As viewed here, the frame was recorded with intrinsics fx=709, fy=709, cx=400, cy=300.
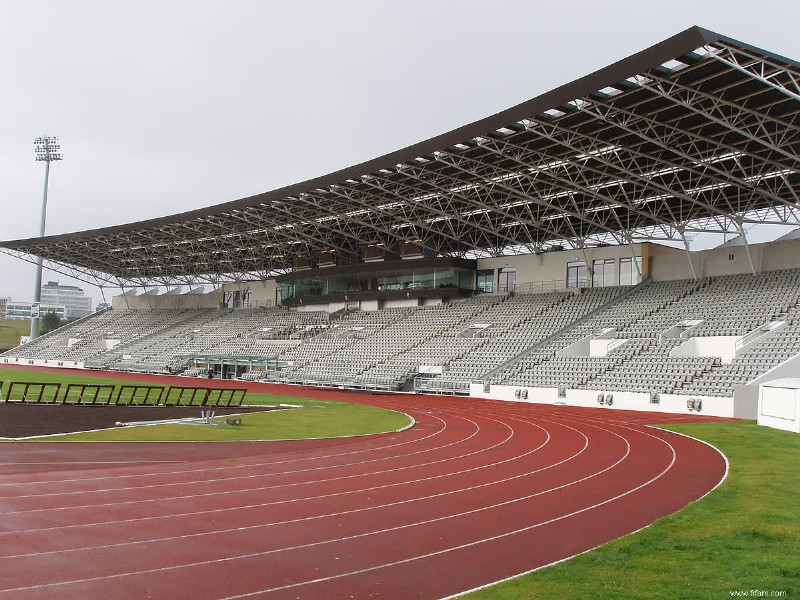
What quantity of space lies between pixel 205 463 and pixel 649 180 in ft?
96.2

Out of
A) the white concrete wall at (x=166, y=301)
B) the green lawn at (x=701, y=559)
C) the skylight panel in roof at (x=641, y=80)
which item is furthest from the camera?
the white concrete wall at (x=166, y=301)

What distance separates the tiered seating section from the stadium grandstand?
17 cm

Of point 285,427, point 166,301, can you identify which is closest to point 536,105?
point 285,427

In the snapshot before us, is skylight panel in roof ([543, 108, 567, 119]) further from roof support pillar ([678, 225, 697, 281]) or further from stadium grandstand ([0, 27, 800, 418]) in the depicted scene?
roof support pillar ([678, 225, 697, 281])

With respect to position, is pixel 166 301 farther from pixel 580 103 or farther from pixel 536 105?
pixel 580 103

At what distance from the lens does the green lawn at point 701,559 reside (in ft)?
23.4

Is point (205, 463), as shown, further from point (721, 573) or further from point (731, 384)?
point (731, 384)

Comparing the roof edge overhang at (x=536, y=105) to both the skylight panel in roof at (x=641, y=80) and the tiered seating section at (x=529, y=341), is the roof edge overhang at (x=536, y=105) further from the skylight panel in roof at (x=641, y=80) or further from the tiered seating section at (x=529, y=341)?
the tiered seating section at (x=529, y=341)

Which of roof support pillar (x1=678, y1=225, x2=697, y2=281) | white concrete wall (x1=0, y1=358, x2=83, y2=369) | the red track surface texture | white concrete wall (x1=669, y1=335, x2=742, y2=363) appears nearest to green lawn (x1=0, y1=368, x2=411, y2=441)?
the red track surface texture

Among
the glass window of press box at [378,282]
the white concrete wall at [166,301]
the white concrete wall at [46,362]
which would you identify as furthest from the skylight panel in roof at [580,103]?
the white concrete wall at [166,301]

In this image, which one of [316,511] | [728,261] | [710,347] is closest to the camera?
[316,511]

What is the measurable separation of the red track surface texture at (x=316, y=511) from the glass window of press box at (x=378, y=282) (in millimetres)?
39831

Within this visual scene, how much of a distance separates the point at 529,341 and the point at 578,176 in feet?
37.2

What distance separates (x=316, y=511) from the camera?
1133cm
